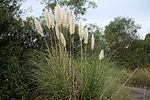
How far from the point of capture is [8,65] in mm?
5590

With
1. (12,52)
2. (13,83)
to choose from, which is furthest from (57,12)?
(13,83)

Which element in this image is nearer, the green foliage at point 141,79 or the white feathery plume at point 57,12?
the white feathery plume at point 57,12

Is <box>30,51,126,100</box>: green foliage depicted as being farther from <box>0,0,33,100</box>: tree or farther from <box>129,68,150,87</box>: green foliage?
<box>129,68,150,87</box>: green foliage

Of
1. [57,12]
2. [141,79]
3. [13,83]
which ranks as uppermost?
[57,12]

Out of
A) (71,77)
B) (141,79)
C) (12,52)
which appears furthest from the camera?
(141,79)

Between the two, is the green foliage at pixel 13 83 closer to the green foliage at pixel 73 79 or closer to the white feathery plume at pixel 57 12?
the green foliage at pixel 73 79

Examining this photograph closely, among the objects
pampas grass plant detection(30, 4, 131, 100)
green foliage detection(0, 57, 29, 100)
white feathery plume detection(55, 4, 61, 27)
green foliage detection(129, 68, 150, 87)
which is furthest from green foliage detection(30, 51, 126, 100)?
green foliage detection(129, 68, 150, 87)

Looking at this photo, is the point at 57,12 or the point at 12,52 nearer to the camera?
the point at 57,12

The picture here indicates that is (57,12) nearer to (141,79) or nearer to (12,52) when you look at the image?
(12,52)

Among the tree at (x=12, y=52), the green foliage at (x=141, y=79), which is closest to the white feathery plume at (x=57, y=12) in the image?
the tree at (x=12, y=52)

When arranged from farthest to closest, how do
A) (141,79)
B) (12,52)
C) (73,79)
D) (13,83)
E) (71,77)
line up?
(141,79), (12,52), (13,83), (71,77), (73,79)

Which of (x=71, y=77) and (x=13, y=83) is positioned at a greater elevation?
(x=71, y=77)

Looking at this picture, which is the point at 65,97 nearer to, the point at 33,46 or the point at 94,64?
the point at 94,64

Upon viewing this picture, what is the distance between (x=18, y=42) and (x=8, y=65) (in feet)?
2.96
